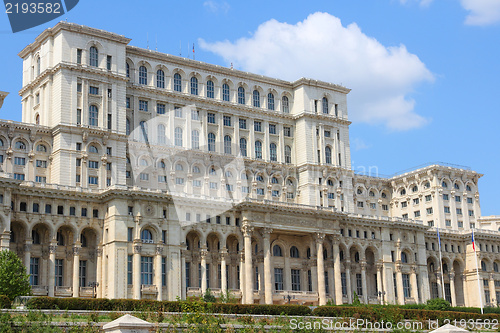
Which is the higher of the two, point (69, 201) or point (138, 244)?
point (69, 201)

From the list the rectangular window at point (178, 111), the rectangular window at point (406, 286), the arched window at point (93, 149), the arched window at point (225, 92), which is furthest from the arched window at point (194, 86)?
the rectangular window at point (406, 286)

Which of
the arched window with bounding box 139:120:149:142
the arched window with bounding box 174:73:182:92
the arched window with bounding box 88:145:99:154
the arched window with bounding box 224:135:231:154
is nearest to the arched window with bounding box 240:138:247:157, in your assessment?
the arched window with bounding box 224:135:231:154

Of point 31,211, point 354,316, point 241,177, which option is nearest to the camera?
point 354,316

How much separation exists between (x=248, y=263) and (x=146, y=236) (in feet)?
50.5

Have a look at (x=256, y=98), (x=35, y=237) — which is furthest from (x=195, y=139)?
(x=35, y=237)

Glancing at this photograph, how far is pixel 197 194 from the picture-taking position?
10575 cm

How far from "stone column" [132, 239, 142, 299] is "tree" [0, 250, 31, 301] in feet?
56.5

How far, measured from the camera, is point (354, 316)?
225ft

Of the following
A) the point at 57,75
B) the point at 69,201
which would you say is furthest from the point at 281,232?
the point at 57,75

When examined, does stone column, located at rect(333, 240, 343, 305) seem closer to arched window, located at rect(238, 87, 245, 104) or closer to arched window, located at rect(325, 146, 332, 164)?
arched window, located at rect(325, 146, 332, 164)

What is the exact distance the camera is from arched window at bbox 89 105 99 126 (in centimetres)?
10125

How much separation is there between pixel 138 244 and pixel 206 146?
81.8ft

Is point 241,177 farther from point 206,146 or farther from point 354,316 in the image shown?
point 354,316

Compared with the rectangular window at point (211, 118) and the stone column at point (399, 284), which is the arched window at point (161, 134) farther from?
the stone column at point (399, 284)
